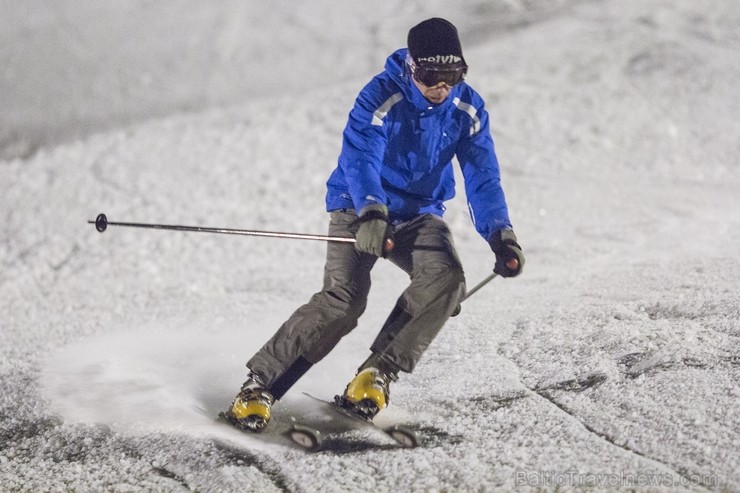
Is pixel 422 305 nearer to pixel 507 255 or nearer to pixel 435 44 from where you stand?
pixel 507 255

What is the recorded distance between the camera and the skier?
3.42 m

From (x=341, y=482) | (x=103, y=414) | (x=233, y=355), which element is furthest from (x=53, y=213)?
(x=341, y=482)

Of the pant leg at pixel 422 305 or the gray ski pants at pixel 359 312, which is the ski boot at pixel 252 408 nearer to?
the gray ski pants at pixel 359 312

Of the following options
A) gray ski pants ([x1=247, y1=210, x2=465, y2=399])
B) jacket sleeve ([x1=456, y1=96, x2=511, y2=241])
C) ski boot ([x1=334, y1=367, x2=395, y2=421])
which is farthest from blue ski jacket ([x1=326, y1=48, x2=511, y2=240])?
ski boot ([x1=334, y1=367, x2=395, y2=421])

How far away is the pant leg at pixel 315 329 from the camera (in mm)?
3453

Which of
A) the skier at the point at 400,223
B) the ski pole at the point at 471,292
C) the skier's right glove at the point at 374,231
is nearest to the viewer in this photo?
the skier's right glove at the point at 374,231

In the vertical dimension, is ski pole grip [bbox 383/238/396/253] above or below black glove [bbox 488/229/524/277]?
above

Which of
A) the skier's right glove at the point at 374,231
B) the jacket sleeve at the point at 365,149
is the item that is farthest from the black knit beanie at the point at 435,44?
the skier's right glove at the point at 374,231

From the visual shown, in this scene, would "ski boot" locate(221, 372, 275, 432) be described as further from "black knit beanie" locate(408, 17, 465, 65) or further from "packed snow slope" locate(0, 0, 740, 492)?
"black knit beanie" locate(408, 17, 465, 65)

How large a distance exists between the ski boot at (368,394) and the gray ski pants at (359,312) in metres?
0.05

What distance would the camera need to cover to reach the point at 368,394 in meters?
3.37

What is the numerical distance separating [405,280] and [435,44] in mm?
2889

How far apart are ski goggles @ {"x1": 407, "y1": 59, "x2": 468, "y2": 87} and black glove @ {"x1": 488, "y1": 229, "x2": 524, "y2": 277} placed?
704mm

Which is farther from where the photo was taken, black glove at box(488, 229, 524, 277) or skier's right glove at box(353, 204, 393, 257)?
black glove at box(488, 229, 524, 277)
